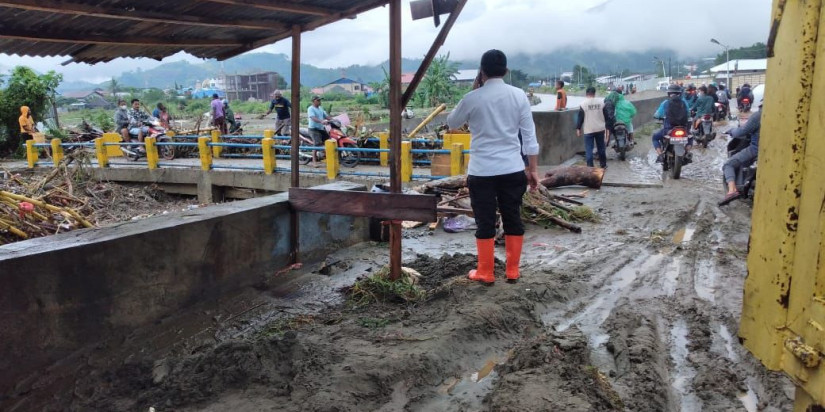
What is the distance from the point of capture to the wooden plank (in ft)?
15.3

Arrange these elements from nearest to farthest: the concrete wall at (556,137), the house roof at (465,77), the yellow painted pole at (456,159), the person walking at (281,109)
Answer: the yellow painted pole at (456,159) < the concrete wall at (556,137) < the person walking at (281,109) < the house roof at (465,77)

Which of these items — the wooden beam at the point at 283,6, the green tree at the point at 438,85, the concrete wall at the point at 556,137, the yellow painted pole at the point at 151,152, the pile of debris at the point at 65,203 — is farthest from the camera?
the green tree at the point at 438,85

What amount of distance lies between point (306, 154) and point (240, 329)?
9786 mm

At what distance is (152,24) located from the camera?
460cm

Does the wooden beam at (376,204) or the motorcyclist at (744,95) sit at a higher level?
the motorcyclist at (744,95)

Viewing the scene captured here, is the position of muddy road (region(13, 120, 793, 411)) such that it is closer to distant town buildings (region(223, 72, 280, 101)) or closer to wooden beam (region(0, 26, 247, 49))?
wooden beam (region(0, 26, 247, 49))

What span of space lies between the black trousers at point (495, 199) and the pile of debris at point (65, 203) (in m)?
3.90

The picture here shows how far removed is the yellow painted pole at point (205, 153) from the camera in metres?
12.9

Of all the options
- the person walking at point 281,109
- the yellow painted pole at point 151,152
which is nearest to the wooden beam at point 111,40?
the yellow painted pole at point 151,152

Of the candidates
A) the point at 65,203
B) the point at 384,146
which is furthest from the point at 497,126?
the point at 384,146

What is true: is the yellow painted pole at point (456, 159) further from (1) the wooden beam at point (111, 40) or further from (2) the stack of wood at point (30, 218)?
(2) the stack of wood at point (30, 218)

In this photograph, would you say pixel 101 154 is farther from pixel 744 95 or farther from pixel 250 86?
pixel 250 86

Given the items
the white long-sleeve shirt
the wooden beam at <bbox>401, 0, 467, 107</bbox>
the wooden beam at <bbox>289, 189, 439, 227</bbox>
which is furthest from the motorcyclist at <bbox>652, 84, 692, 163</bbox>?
the wooden beam at <bbox>289, 189, 439, 227</bbox>

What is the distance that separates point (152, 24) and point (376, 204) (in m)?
2.29
